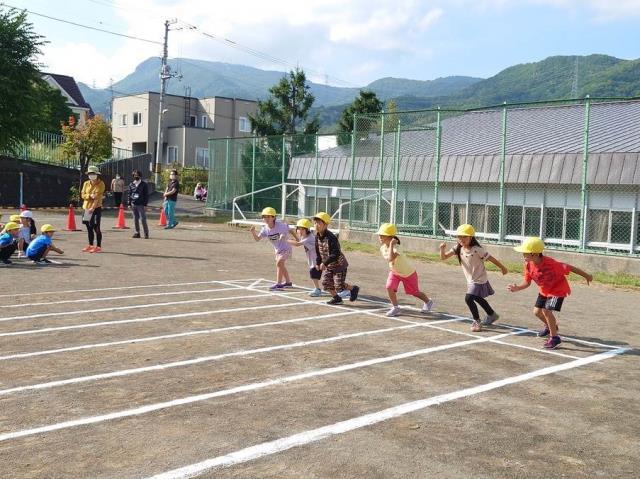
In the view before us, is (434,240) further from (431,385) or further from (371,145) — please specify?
(431,385)

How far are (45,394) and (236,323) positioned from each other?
3.42m

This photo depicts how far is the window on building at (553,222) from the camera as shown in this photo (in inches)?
749

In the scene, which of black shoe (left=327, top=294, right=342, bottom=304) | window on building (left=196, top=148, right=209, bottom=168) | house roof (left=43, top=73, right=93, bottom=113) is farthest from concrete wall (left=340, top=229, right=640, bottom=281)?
house roof (left=43, top=73, right=93, bottom=113)

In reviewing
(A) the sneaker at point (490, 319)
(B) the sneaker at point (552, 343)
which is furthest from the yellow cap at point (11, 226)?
(B) the sneaker at point (552, 343)

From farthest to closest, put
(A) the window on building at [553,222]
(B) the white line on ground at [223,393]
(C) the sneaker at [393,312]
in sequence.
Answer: (A) the window on building at [553,222]
(C) the sneaker at [393,312]
(B) the white line on ground at [223,393]

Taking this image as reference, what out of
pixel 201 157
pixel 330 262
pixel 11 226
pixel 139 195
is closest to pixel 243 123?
pixel 201 157

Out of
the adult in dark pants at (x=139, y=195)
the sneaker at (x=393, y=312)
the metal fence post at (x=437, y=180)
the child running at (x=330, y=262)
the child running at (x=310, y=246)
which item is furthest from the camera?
the adult in dark pants at (x=139, y=195)

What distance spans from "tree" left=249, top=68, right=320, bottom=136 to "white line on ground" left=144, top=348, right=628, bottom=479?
45.4 m

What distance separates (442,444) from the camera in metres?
4.76

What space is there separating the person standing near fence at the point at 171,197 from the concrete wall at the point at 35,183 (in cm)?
1266

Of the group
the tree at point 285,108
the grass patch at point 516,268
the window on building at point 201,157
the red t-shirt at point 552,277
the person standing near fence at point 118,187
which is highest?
the tree at point 285,108

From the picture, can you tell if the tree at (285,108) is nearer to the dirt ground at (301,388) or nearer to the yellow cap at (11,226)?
the yellow cap at (11,226)

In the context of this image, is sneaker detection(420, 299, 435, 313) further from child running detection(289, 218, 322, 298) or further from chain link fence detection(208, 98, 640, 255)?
chain link fence detection(208, 98, 640, 255)

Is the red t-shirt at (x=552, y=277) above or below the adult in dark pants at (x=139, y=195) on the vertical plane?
below
